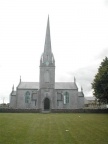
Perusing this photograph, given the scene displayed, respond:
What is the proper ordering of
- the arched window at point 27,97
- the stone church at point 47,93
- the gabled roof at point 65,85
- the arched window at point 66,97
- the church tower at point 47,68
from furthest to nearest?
the gabled roof at point 65,85 < the arched window at point 66,97 < the arched window at point 27,97 < the church tower at point 47,68 < the stone church at point 47,93

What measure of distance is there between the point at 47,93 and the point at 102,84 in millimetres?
A: 24760

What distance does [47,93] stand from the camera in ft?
231

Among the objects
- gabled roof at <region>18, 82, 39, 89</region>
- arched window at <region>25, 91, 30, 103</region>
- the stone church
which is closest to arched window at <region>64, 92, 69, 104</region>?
the stone church

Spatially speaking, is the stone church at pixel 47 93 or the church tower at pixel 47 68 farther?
the church tower at pixel 47 68

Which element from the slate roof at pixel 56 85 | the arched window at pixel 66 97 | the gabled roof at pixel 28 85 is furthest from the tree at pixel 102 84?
the gabled roof at pixel 28 85

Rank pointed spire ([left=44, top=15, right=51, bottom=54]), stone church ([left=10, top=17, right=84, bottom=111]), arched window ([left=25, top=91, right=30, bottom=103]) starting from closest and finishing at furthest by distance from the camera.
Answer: stone church ([left=10, top=17, right=84, bottom=111]) < arched window ([left=25, top=91, right=30, bottom=103]) < pointed spire ([left=44, top=15, right=51, bottom=54])

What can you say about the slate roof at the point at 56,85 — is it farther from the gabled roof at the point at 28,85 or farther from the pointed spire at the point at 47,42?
the pointed spire at the point at 47,42

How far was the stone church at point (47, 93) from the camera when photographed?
7081 centimetres

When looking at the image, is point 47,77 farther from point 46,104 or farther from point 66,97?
point 66,97

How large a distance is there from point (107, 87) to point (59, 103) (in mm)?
28735

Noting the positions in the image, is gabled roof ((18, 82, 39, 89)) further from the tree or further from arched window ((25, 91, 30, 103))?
the tree

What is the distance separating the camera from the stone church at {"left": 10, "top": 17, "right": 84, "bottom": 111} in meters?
70.8

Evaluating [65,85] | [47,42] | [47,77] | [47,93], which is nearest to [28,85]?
[47,77]

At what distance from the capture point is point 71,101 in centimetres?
7444
